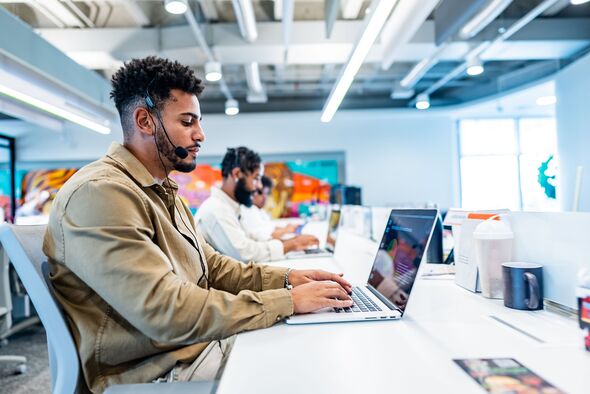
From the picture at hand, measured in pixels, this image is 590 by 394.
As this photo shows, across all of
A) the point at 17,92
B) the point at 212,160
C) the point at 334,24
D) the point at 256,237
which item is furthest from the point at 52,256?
the point at 212,160

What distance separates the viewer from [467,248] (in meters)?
1.33

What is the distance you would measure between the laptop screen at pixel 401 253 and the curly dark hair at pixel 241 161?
1540 millimetres

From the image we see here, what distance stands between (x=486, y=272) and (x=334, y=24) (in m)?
3.35

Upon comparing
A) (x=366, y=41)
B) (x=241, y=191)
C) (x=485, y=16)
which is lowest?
(x=241, y=191)

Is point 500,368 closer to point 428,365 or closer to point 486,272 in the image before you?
point 428,365

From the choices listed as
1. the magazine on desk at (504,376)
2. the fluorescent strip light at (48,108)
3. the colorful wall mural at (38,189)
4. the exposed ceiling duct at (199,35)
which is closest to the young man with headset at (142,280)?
the magazine on desk at (504,376)

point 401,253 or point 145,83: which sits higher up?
point 145,83

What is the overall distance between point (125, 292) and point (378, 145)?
21.8 ft

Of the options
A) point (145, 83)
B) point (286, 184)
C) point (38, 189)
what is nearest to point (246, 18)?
point (145, 83)

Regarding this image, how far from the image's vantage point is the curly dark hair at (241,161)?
2.74m

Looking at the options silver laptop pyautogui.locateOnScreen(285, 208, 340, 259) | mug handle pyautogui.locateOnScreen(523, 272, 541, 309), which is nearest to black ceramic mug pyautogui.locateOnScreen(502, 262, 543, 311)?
mug handle pyautogui.locateOnScreen(523, 272, 541, 309)

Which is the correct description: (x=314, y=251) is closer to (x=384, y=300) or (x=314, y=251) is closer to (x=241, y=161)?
(x=241, y=161)

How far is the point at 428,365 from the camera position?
2.37 ft

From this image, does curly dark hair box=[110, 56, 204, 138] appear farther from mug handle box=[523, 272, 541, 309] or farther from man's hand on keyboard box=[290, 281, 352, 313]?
mug handle box=[523, 272, 541, 309]
